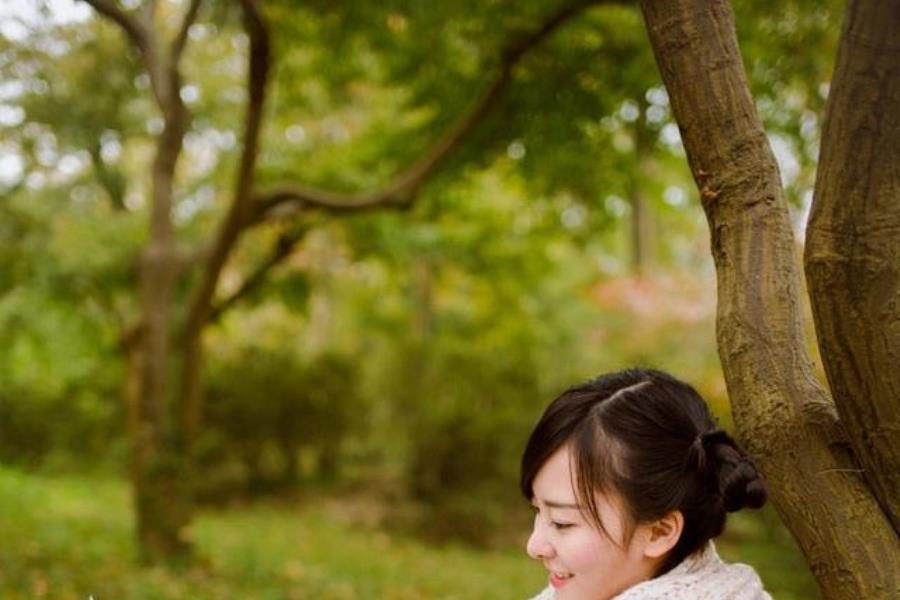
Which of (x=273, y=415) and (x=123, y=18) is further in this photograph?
(x=273, y=415)

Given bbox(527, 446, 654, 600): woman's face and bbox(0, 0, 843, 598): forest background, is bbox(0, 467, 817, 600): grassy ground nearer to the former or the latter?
bbox(0, 0, 843, 598): forest background

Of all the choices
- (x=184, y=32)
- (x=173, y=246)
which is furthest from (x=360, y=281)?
(x=184, y=32)

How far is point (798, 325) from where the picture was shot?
2.07m

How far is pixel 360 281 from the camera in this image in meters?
16.0

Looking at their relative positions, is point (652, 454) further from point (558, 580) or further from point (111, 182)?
point (111, 182)

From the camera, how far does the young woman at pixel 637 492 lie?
74.2 inches

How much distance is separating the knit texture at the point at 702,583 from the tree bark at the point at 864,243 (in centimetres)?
29

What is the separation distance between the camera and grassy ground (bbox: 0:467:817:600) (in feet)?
22.3

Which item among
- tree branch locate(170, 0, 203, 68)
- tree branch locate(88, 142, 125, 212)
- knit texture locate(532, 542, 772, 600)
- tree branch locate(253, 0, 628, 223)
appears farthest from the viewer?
tree branch locate(88, 142, 125, 212)

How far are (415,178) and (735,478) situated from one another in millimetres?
5825

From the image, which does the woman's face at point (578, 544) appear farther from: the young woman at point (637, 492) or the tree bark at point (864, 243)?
the tree bark at point (864, 243)

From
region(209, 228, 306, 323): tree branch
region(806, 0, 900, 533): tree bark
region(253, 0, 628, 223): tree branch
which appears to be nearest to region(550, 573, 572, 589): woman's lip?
region(806, 0, 900, 533): tree bark

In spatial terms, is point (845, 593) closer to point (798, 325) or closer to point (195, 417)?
point (798, 325)

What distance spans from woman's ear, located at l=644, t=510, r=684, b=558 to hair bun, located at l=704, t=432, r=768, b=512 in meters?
0.09
